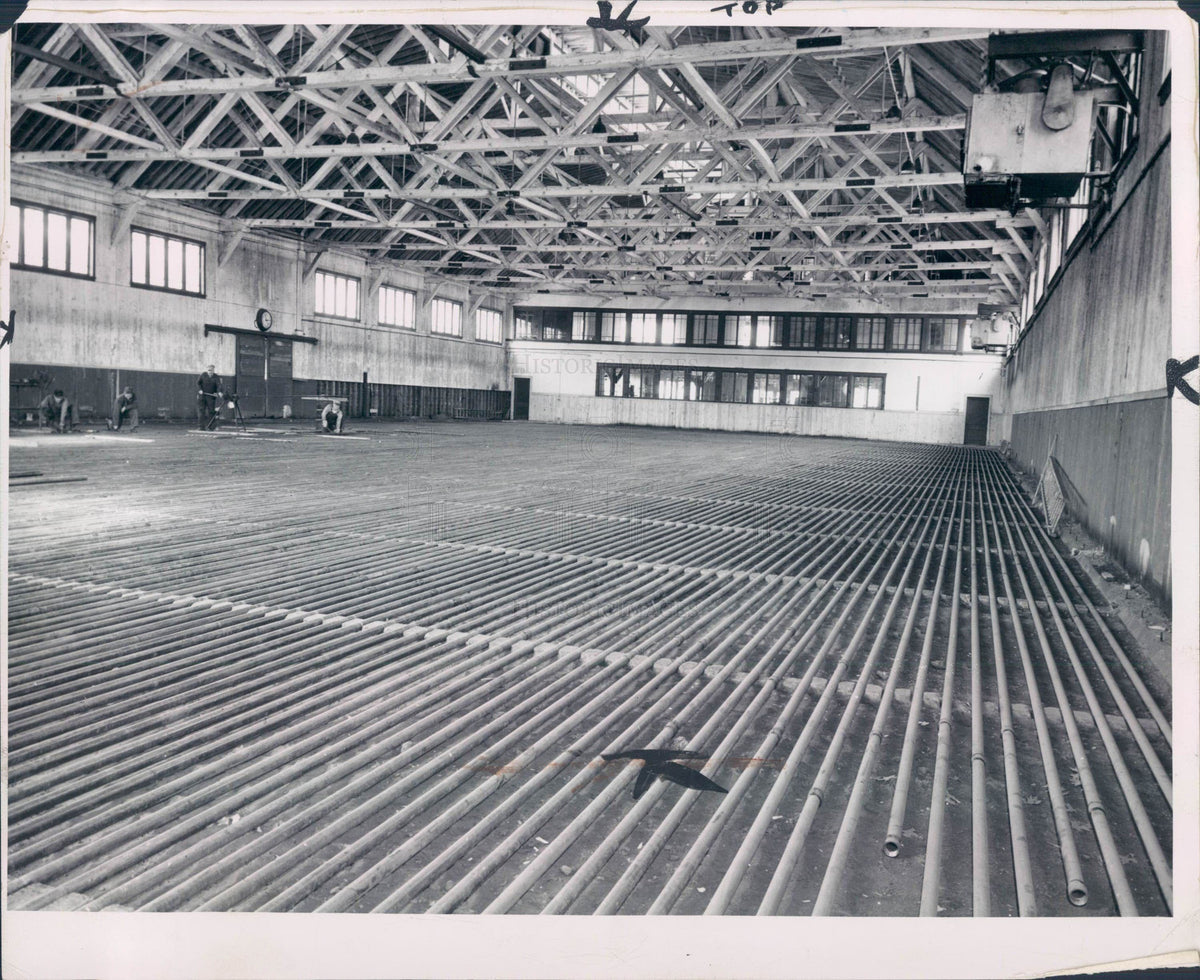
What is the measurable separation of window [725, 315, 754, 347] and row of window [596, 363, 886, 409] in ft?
3.86

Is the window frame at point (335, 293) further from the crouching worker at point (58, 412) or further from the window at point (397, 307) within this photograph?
the crouching worker at point (58, 412)

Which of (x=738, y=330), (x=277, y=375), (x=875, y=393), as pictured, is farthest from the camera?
(x=738, y=330)

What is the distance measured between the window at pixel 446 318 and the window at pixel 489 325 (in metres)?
1.06

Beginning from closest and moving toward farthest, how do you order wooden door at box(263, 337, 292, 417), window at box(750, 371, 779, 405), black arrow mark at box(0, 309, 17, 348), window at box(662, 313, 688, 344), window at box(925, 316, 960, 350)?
black arrow mark at box(0, 309, 17, 348) → wooden door at box(263, 337, 292, 417) → window at box(925, 316, 960, 350) → window at box(750, 371, 779, 405) → window at box(662, 313, 688, 344)

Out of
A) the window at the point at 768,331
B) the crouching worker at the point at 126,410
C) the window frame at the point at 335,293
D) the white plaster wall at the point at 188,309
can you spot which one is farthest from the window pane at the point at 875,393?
the crouching worker at the point at 126,410

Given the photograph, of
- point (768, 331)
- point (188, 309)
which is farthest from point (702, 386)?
point (188, 309)

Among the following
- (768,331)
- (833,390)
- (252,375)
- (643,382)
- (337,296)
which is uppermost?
(768,331)

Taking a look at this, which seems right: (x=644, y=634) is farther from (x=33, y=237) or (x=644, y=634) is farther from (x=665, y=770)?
(x=33, y=237)

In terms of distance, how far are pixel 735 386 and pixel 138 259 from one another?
73.6ft

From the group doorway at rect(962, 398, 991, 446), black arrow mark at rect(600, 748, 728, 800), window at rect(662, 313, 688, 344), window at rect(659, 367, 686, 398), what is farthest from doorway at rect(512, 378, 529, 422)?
black arrow mark at rect(600, 748, 728, 800)

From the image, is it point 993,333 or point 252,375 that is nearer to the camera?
point 252,375

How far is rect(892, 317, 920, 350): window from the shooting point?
32.6m

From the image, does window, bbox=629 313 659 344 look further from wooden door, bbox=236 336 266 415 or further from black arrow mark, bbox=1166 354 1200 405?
black arrow mark, bbox=1166 354 1200 405

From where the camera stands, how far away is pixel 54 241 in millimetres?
17906
